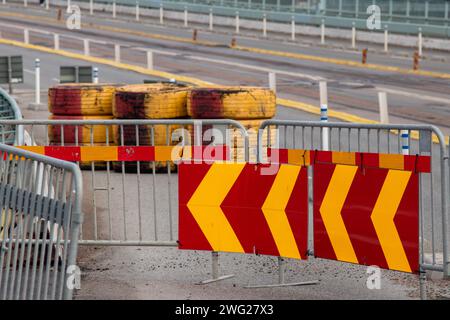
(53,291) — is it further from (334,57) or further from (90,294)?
(334,57)

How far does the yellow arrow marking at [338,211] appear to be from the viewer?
993 cm

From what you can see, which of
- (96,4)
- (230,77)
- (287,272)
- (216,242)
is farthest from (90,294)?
(96,4)

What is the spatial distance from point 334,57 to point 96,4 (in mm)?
28794

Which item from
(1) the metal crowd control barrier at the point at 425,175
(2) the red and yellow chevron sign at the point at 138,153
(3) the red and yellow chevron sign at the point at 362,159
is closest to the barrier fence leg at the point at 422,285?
(1) the metal crowd control barrier at the point at 425,175

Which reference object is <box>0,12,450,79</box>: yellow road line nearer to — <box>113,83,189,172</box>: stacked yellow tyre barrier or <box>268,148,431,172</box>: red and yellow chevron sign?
<box>113,83,189,172</box>: stacked yellow tyre barrier

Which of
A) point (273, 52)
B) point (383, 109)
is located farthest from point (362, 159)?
point (273, 52)

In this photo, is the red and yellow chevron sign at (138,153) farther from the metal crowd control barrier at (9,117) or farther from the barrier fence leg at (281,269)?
the barrier fence leg at (281,269)

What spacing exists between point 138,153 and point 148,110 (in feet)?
18.2

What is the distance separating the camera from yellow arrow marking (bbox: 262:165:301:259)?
33.3ft

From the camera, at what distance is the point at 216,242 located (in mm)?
10383

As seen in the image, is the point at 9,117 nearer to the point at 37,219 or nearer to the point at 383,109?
the point at 37,219

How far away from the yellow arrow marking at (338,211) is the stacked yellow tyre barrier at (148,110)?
7327 millimetres

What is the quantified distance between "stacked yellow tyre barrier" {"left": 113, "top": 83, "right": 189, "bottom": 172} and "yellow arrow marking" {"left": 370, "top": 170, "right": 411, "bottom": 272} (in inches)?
304

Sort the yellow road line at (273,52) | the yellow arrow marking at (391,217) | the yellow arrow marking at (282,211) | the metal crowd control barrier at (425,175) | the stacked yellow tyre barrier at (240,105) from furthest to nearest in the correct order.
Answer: the yellow road line at (273,52)
the stacked yellow tyre barrier at (240,105)
the yellow arrow marking at (282,211)
the metal crowd control barrier at (425,175)
the yellow arrow marking at (391,217)
